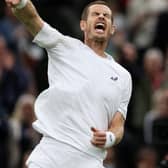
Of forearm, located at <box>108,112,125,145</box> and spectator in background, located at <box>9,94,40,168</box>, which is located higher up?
forearm, located at <box>108,112,125,145</box>

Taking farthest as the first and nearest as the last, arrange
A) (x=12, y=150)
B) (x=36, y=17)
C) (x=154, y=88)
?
1. (x=154, y=88)
2. (x=12, y=150)
3. (x=36, y=17)

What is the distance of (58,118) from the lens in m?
9.72

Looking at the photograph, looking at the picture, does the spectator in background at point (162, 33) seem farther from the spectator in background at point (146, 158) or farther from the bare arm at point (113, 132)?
the bare arm at point (113, 132)

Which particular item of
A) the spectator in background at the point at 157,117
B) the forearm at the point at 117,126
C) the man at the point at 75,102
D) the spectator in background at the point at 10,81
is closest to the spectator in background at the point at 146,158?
the spectator in background at the point at 157,117

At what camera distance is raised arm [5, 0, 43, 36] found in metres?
9.46

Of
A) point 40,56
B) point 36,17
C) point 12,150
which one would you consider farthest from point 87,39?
point 40,56

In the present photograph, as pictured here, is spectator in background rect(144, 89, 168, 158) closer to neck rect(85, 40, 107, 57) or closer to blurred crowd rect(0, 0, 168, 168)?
blurred crowd rect(0, 0, 168, 168)

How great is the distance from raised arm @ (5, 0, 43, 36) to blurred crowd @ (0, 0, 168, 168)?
105 inches

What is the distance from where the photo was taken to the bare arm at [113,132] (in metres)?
9.52

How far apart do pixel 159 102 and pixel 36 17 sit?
5.84 meters

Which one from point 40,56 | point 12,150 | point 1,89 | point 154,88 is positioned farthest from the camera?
point 40,56

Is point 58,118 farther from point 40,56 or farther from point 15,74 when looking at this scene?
point 40,56

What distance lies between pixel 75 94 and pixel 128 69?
6684 millimetres

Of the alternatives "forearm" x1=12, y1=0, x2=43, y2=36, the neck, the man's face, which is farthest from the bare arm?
"forearm" x1=12, y1=0, x2=43, y2=36
